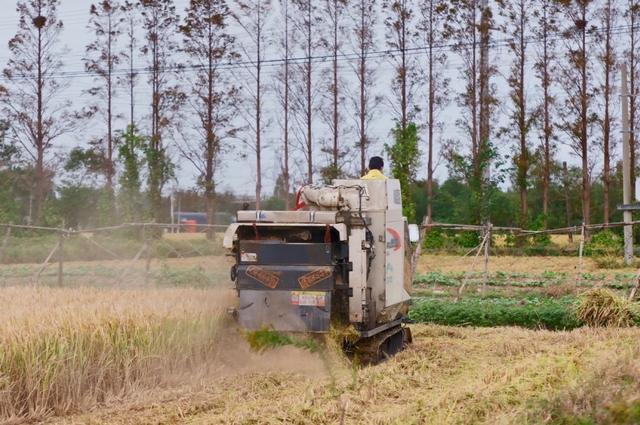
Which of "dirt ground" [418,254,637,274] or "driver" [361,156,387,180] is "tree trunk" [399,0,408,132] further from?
"driver" [361,156,387,180]

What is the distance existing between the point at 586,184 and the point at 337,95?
1123 centimetres

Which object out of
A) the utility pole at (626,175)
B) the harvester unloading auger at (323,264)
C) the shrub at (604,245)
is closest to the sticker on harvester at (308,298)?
the harvester unloading auger at (323,264)

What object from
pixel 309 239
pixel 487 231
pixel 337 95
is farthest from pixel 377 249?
pixel 337 95

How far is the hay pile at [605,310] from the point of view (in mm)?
14906

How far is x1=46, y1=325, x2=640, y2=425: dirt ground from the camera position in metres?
6.84

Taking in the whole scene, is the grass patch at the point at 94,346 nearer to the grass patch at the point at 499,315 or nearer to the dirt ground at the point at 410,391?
the dirt ground at the point at 410,391

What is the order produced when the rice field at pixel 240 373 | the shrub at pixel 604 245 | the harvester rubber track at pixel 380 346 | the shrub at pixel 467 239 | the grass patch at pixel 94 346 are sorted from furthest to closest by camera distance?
the shrub at pixel 467 239 → the shrub at pixel 604 245 → the harvester rubber track at pixel 380 346 → the grass patch at pixel 94 346 → the rice field at pixel 240 373

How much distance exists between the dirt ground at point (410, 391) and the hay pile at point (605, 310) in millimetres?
3188

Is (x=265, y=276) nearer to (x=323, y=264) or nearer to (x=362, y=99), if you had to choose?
(x=323, y=264)

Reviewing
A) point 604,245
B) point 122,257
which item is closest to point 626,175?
point 604,245

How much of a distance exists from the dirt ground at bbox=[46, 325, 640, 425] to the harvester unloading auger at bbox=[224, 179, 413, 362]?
468mm

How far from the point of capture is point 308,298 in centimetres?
1027

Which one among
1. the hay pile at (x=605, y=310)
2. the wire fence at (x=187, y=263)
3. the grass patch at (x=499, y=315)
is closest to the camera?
the hay pile at (x=605, y=310)

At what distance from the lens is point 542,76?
40406mm
